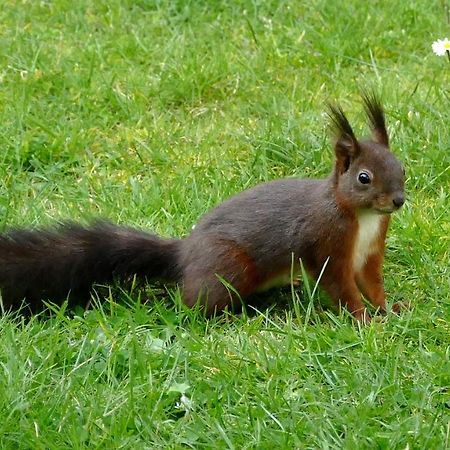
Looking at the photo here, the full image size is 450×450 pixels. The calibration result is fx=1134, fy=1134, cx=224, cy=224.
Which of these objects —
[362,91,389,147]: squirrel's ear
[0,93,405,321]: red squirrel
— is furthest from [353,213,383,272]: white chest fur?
[362,91,389,147]: squirrel's ear

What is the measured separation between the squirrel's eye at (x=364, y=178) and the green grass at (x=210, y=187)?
1.41ft

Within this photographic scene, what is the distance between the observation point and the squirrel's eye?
3570mm

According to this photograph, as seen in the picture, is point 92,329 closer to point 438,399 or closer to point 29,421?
point 29,421

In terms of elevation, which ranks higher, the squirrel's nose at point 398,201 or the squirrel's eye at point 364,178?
the squirrel's eye at point 364,178

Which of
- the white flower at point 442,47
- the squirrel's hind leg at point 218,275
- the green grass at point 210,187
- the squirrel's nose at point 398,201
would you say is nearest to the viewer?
the green grass at point 210,187

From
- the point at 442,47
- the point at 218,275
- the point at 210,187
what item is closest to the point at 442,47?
the point at 442,47

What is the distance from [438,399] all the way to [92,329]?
3.48 feet

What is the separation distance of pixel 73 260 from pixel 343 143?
0.95 metres

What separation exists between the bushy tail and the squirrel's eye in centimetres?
65

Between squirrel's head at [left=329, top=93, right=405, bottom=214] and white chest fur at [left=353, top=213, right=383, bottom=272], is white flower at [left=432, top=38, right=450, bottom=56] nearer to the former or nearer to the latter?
squirrel's head at [left=329, top=93, right=405, bottom=214]

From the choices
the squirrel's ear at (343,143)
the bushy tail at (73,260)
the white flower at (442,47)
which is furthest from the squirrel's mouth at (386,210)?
the white flower at (442,47)

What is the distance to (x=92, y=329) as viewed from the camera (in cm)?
344

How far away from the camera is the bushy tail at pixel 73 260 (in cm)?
364

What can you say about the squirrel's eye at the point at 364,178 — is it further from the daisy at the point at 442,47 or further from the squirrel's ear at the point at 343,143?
the daisy at the point at 442,47
